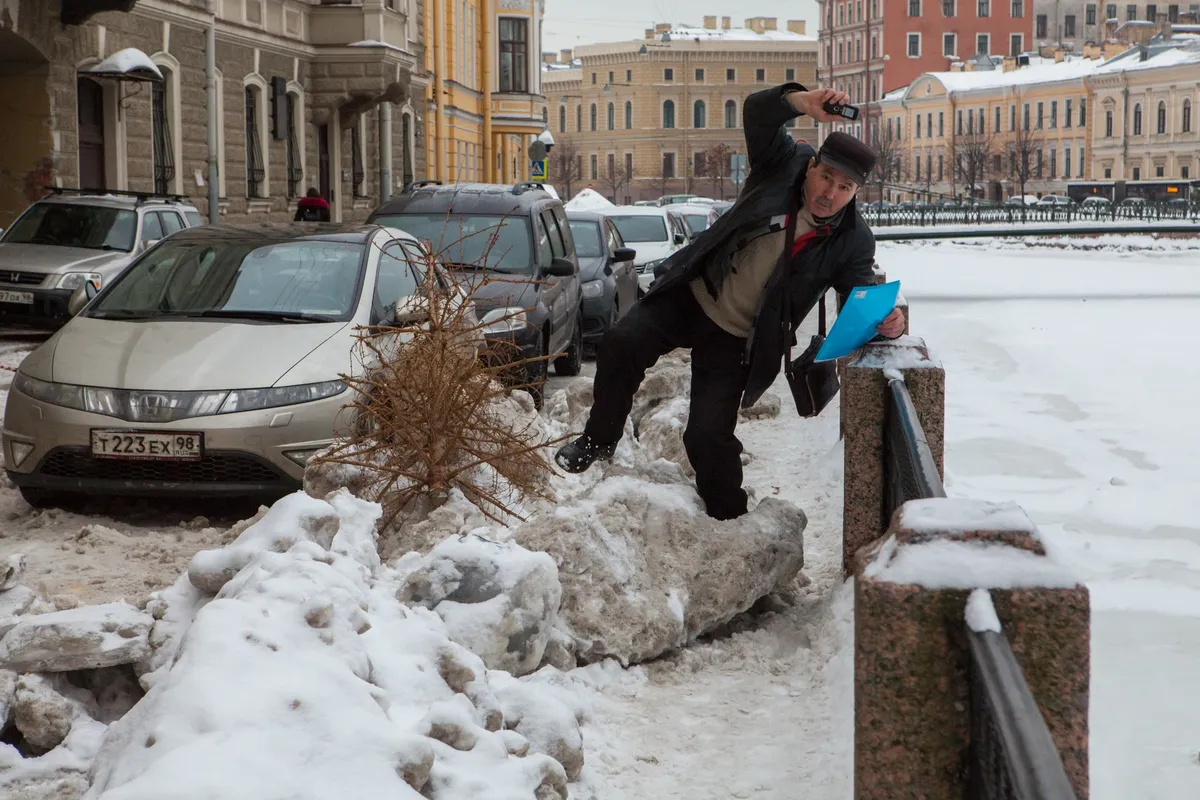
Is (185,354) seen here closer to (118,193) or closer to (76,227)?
(76,227)

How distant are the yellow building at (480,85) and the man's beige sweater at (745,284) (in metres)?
36.8

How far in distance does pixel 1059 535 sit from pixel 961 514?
468 cm

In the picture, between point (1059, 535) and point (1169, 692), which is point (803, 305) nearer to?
point (1169, 692)

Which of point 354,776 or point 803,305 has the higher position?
point 803,305

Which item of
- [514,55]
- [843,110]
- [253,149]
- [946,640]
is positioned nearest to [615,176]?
[514,55]

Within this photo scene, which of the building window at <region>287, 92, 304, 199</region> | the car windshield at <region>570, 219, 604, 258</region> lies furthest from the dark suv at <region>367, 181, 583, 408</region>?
the building window at <region>287, 92, 304, 199</region>

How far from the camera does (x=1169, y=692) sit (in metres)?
5.06

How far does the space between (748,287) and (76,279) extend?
39.4ft

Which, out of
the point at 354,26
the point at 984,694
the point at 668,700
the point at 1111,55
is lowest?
the point at 668,700

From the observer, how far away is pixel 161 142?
24.6m

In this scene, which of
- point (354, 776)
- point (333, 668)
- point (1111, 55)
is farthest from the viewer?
point (1111, 55)

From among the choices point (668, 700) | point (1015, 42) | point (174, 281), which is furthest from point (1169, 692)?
point (1015, 42)

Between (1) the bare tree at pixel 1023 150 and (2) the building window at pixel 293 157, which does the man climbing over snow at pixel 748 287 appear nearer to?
(2) the building window at pixel 293 157

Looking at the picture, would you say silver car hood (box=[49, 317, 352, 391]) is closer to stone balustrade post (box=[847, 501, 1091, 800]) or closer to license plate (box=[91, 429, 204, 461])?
license plate (box=[91, 429, 204, 461])
